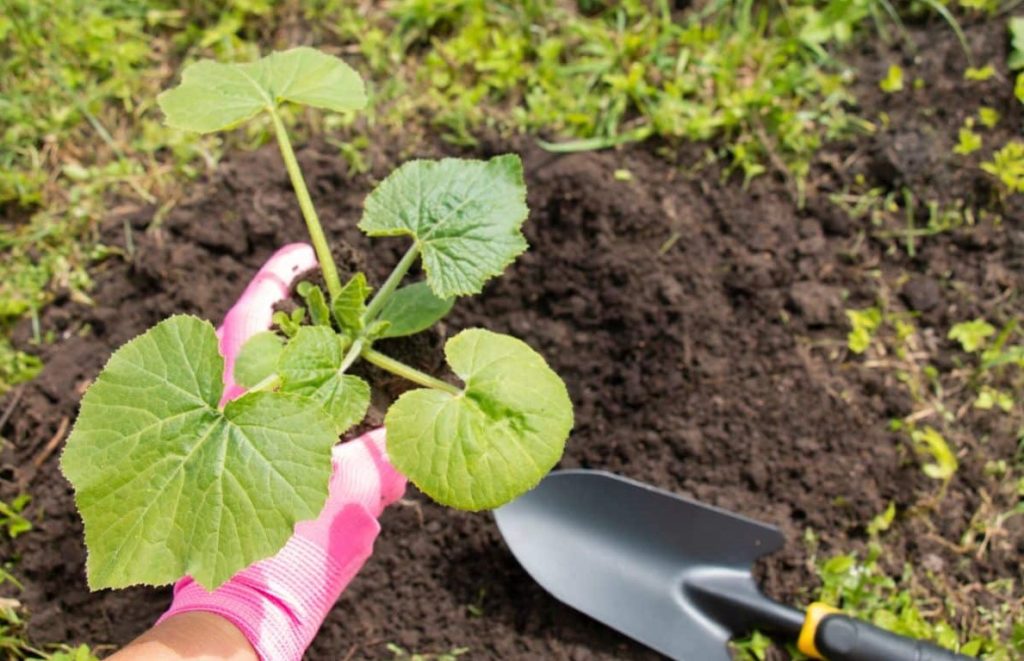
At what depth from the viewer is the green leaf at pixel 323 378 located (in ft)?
5.10

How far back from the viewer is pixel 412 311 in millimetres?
1796

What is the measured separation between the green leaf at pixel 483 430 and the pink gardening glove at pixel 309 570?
0.88 feet

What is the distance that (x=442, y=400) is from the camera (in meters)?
1.58

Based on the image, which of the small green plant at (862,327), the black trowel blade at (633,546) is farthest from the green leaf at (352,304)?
the small green plant at (862,327)

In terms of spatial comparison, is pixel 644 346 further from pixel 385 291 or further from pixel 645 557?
pixel 385 291

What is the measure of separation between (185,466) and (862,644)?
1.39 meters

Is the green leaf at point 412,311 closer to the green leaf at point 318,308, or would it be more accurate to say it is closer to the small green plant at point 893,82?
the green leaf at point 318,308

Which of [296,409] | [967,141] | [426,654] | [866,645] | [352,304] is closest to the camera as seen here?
[296,409]

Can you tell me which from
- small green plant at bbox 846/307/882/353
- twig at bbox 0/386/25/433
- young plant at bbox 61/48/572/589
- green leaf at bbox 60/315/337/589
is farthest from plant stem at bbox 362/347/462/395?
small green plant at bbox 846/307/882/353

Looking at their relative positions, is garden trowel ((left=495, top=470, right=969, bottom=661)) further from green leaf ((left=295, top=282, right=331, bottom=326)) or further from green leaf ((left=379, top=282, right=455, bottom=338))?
green leaf ((left=295, top=282, right=331, bottom=326))

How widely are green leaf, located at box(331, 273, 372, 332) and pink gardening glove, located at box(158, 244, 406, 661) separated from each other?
0.25 metres

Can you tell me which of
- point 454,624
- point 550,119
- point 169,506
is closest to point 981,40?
point 550,119

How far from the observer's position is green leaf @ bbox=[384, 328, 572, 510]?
1.51 meters

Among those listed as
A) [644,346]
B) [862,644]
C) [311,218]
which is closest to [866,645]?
[862,644]
